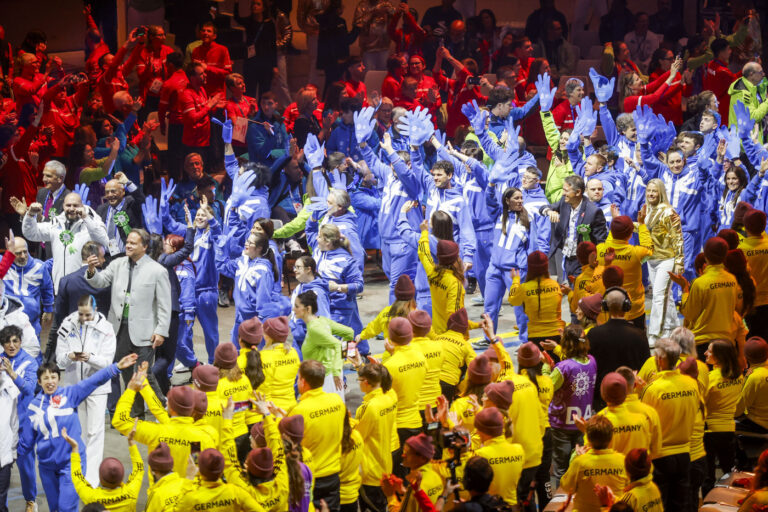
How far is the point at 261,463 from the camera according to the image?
5.59 meters

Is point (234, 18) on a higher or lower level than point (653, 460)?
higher

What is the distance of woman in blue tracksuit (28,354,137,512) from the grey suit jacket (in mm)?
1904

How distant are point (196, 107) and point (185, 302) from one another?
4660 millimetres

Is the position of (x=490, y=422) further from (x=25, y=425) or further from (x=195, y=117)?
(x=195, y=117)

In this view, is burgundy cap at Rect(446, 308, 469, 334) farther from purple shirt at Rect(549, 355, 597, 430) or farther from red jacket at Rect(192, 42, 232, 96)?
red jacket at Rect(192, 42, 232, 96)

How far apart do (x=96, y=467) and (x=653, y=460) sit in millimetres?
4278

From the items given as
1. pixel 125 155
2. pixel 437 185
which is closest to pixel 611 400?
pixel 437 185

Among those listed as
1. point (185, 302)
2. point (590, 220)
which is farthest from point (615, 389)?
point (185, 302)

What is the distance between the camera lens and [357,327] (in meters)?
10.7

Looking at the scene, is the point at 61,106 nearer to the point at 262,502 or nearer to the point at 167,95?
the point at 167,95

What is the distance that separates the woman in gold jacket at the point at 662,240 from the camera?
1028 cm

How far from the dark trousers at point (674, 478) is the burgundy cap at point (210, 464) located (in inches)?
121

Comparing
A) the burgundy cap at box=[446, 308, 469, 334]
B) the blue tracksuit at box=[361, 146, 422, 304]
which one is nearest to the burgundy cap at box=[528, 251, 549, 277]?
the burgundy cap at box=[446, 308, 469, 334]

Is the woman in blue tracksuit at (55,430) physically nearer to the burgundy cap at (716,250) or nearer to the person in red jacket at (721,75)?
the burgundy cap at (716,250)
